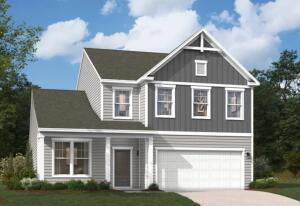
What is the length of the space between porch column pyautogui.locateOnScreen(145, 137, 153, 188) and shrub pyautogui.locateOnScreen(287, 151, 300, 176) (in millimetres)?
24048

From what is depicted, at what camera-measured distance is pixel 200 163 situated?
3284 cm

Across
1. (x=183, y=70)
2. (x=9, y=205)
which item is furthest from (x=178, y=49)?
(x=9, y=205)

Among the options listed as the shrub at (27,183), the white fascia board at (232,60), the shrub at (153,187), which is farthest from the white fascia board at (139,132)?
the white fascia board at (232,60)

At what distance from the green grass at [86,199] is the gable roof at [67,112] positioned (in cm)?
449

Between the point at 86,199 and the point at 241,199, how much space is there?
295 inches

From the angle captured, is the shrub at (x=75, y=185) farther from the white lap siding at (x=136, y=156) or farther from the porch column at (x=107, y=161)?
the white lap siding at (x=136, y=156)

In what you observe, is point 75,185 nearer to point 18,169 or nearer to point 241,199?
point 18,169

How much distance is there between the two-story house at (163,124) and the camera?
31.0 meters

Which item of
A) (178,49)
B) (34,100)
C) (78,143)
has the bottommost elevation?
(78,143)

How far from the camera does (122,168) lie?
3247 centimetres

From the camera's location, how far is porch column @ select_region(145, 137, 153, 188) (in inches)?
1226

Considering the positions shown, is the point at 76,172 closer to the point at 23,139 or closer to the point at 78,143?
the point at 78,143

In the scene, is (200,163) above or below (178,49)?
below

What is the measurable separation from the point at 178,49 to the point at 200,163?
21.7ft
